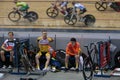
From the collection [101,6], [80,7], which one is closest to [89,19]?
[80,7]

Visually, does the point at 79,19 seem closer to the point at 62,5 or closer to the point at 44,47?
the point at 62,5

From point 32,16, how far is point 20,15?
0.49 metres

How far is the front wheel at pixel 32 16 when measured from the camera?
65.2ft

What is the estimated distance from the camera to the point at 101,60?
1667 centimetres

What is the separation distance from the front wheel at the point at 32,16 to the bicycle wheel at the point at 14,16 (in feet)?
1.33

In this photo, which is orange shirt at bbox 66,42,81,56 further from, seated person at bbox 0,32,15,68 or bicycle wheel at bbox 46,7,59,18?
bicycle wheel at bbox 46,7,59,18

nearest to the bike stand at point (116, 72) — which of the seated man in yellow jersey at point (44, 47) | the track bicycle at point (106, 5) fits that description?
the seated man in yellow jersey at point (44, 47)

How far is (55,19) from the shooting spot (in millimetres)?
19969

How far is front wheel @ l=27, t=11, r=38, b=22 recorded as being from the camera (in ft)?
65.2

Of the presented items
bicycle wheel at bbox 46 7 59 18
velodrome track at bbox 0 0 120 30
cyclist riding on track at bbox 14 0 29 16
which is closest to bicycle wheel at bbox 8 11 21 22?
velodrome track at bbox 0 0 120 30

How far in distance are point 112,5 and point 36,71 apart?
16.1 feet

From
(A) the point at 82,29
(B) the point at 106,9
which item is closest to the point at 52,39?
(A) the point at 82,29

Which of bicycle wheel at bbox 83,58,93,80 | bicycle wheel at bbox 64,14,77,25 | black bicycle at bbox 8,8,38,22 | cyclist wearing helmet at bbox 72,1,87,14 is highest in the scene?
cyclist wearing helmet at bbox 72,1,87,14

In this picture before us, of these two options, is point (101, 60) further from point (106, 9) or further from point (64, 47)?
point (106, 9)
